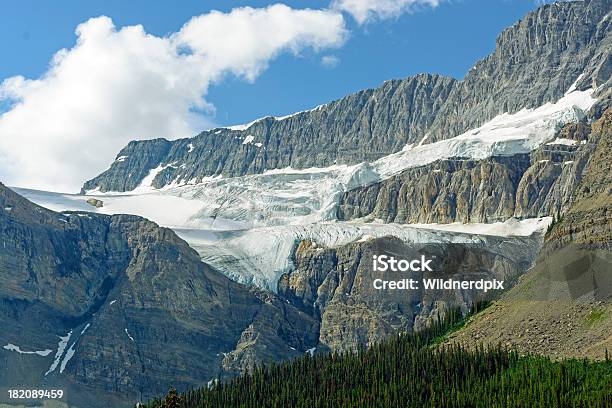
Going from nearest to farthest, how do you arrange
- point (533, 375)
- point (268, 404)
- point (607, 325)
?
point (533, 375), point (607, 325), point (268, 404)

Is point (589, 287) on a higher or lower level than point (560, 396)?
higher

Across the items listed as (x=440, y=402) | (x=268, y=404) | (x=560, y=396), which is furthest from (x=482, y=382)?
(x=268, y=404)

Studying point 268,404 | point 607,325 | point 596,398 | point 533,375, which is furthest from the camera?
point 268,404

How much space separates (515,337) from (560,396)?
4537 cm

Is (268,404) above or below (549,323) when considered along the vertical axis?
below

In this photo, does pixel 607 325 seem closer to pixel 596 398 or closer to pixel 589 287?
pixel 589 287

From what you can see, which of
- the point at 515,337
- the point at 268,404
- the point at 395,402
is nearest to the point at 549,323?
the point at 515,337

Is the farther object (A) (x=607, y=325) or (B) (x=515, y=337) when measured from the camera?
(B) (x=515, y=337)

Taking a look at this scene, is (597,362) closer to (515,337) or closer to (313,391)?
(515,337)

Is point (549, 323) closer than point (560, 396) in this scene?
No

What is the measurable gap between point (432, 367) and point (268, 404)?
2816cm

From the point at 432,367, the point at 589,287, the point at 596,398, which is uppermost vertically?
the point at 589,287

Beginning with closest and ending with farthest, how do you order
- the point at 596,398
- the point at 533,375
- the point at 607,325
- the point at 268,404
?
the point at 596,398 → the point at 533,375 → the point at 607,325 → the point at 268,404

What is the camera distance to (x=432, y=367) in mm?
188500
